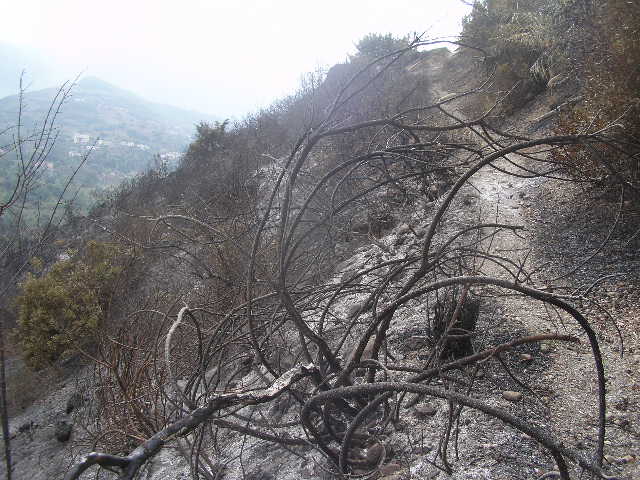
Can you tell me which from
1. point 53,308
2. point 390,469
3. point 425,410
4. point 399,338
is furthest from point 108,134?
point 390,469

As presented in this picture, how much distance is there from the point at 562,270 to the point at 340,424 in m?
2.89

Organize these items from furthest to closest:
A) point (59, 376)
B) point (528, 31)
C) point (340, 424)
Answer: point (59, 376), point (528, 31), point (340, 424)

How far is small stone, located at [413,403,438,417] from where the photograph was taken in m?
2.37

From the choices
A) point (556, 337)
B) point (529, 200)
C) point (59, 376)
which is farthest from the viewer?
point (59, 376)

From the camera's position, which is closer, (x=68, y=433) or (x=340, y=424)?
(x=340, y=424)

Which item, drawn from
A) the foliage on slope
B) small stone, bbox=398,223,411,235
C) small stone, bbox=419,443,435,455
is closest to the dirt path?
small stone, bbox=419,443,435,455

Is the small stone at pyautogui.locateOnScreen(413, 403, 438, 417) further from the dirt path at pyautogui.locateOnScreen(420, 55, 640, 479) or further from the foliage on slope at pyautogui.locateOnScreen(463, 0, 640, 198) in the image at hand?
the foliage on slope at pyautogui.locateOnScreen(463, 0, 640, 198)

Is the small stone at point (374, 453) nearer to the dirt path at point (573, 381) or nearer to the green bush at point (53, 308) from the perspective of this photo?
the dirt path at point (573, 381)

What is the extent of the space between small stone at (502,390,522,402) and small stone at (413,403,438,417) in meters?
0.43

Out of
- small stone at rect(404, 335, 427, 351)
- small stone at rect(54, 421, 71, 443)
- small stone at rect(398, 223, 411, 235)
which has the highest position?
small stone at rect(398, 223, 411, 235)

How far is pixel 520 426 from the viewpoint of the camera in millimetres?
1046

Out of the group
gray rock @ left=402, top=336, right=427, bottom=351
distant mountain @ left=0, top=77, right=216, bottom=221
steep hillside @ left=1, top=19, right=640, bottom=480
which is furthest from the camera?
distant mountain @ left=0, top=77, right=216, bottom=221

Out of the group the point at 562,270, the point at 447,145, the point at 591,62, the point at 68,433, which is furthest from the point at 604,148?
the point at 68,433

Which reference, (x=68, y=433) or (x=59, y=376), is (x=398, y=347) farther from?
(x=59, y=376)
